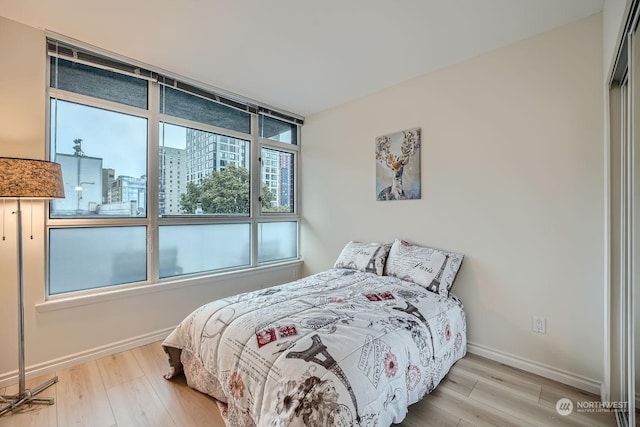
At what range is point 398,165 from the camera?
2.92 m

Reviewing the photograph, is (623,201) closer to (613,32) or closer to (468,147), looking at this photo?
(613,32)

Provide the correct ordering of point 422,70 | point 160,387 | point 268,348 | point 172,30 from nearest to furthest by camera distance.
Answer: point 268,348 → point 160,387 → point 172,30 → point 422,70

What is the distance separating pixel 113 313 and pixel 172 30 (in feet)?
7.72

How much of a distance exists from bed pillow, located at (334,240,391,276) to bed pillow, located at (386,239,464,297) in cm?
9

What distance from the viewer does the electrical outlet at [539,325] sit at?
208 cm

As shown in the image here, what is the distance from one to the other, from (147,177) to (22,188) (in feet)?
3.32

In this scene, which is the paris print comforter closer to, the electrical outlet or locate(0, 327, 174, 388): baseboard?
the electrical outlet

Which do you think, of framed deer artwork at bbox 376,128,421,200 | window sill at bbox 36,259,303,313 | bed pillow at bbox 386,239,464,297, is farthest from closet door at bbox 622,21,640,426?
window sill at bbox 36,259,303,313

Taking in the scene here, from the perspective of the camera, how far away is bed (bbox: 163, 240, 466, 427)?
1.22 meters

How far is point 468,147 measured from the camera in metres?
2.46

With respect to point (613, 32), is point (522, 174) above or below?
below

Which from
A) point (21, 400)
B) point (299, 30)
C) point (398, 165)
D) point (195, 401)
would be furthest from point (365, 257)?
point (21, 400)

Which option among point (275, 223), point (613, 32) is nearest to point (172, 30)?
point (275, 223)

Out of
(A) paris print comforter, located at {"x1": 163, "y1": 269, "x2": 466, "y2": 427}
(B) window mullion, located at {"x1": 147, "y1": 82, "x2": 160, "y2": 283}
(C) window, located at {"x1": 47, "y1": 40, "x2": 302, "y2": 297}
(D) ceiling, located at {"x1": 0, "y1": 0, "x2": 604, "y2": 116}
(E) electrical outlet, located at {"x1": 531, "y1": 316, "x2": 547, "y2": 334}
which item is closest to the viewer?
(A) paris print comforter, located at {"x1": 163, "y1": 269, "x2": 466, "y2": 427}
